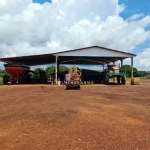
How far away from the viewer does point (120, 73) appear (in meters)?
30.2

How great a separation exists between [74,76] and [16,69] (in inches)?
493

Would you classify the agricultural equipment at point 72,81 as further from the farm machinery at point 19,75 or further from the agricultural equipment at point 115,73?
the farm machinery at point 19,75

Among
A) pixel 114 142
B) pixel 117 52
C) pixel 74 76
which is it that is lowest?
pixel 114 142

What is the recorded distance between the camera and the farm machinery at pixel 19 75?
31348 mm

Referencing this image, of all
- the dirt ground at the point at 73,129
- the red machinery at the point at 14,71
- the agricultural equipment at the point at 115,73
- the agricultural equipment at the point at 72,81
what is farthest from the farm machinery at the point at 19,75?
the dirt ground at the point at 73,129

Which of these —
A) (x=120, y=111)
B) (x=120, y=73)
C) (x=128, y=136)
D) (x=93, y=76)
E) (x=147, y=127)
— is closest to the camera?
(x=128, y=136)

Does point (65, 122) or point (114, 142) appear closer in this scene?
point (114, 142)

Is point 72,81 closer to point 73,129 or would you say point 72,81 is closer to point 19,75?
point 73,129

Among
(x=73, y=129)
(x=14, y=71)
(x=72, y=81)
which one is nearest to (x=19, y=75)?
(x=14, y=71)

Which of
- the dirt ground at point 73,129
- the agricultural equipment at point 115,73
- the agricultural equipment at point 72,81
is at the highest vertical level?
the agricultural equipment at point 115,73

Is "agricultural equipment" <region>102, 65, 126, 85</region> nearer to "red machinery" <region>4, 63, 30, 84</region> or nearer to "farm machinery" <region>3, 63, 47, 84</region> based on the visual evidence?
"farm machinery" <region>3, 63, 47, 84</region>

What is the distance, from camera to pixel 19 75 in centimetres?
3294

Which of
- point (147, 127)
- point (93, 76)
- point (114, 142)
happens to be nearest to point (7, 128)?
point (114, 142)

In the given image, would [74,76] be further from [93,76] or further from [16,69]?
[93,76]
